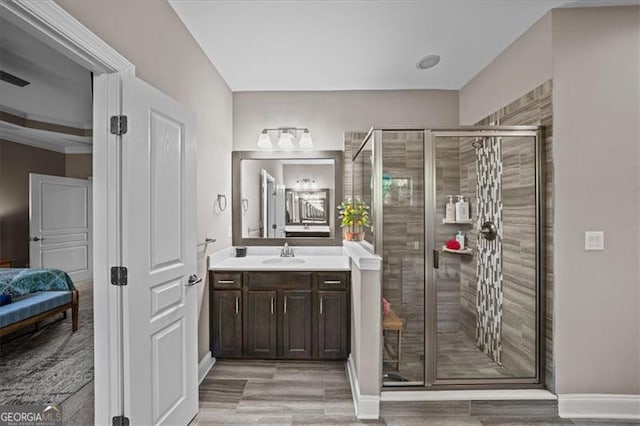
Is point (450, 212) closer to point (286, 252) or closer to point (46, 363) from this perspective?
point (286, 252)

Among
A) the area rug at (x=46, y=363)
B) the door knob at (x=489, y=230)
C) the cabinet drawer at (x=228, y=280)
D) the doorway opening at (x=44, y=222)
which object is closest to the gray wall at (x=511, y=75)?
the door knob at (x=489, y=230)

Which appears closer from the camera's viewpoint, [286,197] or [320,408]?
[320,408]

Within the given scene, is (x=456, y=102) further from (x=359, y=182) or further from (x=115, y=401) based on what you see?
(x=115, y=401)

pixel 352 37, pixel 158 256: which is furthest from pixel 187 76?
pixel 158 256

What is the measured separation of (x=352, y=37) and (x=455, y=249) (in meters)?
1.87

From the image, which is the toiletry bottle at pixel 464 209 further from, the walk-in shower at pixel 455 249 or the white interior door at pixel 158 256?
the white interior door at pixel 158 256

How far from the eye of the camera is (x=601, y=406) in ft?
6.95

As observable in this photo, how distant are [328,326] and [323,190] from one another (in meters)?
1.45

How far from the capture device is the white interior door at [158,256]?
1577mm

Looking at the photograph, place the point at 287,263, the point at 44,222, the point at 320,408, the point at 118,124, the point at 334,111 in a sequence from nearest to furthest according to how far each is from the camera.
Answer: the point at 118,124 < the point at 320,408 < the point at 287,263 < the point at 334,111 < the point at 44,222

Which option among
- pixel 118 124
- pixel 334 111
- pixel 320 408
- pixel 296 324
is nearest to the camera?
pixel 118 124

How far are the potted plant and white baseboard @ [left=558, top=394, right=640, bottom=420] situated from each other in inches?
75.6

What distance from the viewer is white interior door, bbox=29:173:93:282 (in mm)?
4887

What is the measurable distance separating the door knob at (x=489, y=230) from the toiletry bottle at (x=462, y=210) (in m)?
0.21
